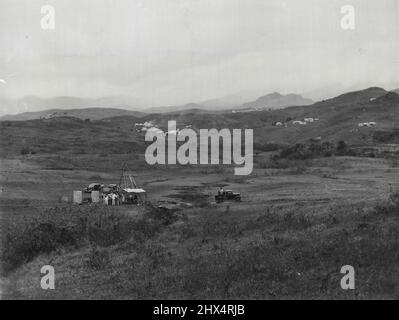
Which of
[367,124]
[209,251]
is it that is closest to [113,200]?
[209,251]

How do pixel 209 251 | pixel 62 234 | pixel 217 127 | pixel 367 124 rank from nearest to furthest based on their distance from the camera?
1. pixel 209 251
2. pixel 62 234
3. pixel 367 124
4. pixel 217 127

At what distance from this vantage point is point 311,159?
69375 millimetres

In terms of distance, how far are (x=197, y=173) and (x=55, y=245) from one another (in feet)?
129

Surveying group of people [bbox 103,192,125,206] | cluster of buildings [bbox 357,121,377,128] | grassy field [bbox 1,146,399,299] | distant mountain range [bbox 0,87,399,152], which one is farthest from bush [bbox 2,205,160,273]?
cluster of buildings [bbox 357,121,377,128]

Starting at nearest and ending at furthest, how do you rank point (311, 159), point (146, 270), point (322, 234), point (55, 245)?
point (146, 270)
point (322, 234)
point (55, 245)
point (311, 159)

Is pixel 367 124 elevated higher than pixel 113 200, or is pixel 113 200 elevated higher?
pixel 367 124

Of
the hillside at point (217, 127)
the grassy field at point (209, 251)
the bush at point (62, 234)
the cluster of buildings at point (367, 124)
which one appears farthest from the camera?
the cluster of buildings at point (367, 124)

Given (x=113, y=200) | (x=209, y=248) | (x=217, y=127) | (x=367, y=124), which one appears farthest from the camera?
(x=217, y=127)

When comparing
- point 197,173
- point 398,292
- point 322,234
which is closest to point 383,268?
point 398,292

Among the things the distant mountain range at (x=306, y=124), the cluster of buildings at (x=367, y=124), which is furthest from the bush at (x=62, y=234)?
the cluster of buildings at (x=367, y=124)

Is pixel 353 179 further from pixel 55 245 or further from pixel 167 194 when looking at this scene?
pixel 55 245

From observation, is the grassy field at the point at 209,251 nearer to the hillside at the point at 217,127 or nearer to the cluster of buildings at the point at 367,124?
the hillside at the point at 217,127

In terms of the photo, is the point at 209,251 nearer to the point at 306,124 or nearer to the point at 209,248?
the point at 209,248

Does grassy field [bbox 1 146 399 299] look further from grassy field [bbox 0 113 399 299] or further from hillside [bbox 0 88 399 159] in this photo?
hillside [bbox 0 88 399 159]
